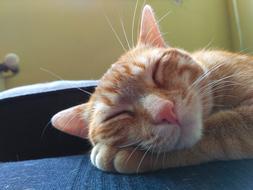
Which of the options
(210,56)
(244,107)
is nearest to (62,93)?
(210,56)

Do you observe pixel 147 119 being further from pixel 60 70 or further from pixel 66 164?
pixel 60 70

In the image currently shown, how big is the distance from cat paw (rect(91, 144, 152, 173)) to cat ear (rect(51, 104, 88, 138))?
0.76 feet

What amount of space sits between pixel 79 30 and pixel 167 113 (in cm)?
183

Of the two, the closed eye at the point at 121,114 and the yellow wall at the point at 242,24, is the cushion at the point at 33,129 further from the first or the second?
the yellow wall at the point at 242,24

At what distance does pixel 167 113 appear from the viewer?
0.81m

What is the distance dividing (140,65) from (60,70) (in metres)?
1.58

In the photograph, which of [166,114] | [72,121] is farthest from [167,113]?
[72,121]

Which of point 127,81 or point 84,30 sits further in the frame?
point 84,30

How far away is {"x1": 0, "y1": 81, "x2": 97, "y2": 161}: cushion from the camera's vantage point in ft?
4.14

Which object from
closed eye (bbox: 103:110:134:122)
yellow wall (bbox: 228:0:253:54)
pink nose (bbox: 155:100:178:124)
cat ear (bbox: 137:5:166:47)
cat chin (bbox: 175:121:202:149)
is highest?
cat ear (bbox: 137:5:166:47)

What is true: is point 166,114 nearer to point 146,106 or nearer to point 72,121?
point 146,106

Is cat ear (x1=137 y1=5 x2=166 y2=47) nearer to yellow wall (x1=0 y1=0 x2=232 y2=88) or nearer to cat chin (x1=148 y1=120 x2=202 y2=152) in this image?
cat chin (x1=148 y1=120 x2=202 y2=152)

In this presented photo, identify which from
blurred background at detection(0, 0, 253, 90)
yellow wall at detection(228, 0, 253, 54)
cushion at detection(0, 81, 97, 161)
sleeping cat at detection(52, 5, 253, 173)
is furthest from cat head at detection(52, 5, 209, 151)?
blurred background at detection(0, 0, 253, 90)

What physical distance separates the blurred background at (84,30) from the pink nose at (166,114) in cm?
171
